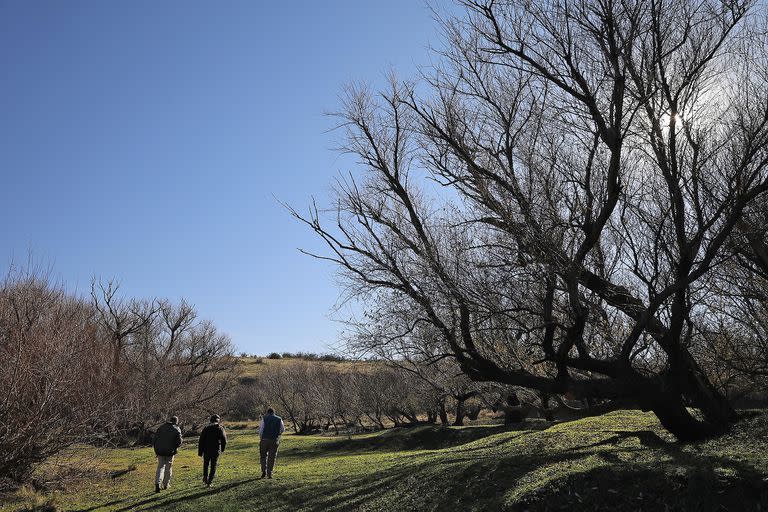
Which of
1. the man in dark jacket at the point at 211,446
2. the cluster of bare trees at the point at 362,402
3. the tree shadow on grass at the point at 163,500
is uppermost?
the cluster of bare trees at the point at 362,402

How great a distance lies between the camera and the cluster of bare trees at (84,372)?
13430mm

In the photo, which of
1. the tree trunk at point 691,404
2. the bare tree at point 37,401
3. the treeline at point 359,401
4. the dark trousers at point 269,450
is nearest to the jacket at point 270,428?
the dark trousers at point 269,450

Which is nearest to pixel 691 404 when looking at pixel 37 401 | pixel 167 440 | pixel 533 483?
pixel 533 483

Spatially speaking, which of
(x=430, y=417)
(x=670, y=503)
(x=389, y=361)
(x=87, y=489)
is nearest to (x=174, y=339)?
(x=430, y=417)

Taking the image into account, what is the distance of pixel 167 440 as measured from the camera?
14641 mm

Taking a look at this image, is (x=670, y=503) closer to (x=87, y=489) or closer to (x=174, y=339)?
(x=87, y=489)

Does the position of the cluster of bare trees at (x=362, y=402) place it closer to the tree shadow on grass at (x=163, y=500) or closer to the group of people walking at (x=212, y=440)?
the group of people walking at (x=212, y=440)

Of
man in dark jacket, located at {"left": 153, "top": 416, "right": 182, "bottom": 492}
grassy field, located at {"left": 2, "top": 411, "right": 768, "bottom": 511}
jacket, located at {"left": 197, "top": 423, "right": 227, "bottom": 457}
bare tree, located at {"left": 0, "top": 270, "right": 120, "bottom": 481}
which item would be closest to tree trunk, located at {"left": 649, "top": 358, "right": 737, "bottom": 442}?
grassy field, located at {"left": 2, "top": 411, "right": 768, "bottom": 511}

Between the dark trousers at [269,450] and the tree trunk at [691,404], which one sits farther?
the dark trousers at [269,450]

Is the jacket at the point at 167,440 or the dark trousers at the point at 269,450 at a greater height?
the jacket at the point at 167,440

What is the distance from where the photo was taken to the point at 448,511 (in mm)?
8789

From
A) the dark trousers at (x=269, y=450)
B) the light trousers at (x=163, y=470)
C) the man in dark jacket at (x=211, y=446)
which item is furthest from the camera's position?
the light trousers at (x=163, y=470)

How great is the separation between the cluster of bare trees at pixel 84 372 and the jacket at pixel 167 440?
191 centimetres

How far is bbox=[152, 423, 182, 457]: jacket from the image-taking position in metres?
14.7
